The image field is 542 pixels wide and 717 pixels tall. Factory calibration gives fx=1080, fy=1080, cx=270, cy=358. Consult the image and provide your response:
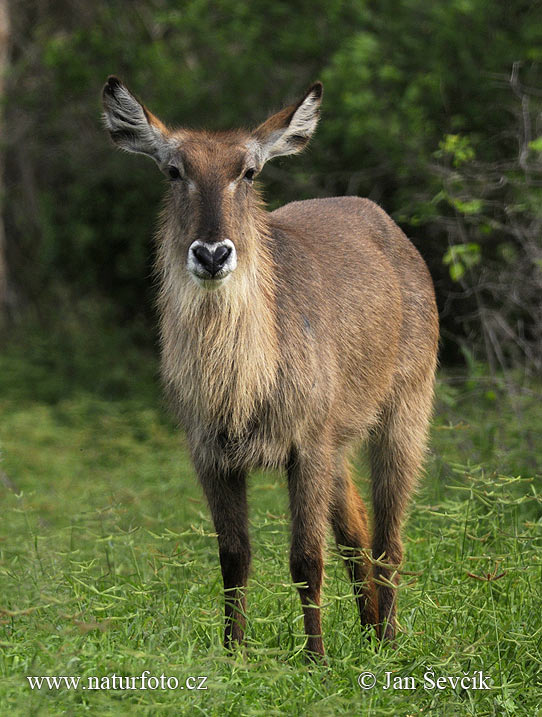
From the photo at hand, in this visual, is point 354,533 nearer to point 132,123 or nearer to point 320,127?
point 132,123

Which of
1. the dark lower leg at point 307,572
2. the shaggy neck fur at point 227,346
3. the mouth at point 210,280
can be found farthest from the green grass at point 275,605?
the mouth at point 210,280

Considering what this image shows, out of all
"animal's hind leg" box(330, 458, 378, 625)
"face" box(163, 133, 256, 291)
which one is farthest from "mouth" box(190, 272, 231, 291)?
"animal's hind leg" box(330, 458, 378, 625)

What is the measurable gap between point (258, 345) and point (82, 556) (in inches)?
76.0

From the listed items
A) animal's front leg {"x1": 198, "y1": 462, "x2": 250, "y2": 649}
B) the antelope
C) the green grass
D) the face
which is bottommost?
the green grass

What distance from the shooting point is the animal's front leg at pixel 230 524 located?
410 centimetres

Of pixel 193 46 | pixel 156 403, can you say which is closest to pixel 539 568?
pixel 156 403

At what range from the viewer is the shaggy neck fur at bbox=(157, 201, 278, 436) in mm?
3963

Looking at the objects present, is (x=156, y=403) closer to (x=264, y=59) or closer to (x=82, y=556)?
(x=264, y=59)

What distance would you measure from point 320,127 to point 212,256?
20.2 ft

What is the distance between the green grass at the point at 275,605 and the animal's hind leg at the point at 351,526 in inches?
3.5

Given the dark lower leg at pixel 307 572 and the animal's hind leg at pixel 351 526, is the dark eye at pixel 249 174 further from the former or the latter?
the dark lower leg at pixel 307 572

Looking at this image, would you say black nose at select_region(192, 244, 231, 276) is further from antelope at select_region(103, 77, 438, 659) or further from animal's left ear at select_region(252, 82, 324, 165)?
animal's left ear at select_region(252, 82, 324, 165)

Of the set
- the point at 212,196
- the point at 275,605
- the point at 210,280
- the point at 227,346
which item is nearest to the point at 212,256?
the point at 210,280

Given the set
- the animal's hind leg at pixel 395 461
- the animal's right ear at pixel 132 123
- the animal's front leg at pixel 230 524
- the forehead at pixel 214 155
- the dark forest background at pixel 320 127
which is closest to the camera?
the forehead at pixel 214 155
